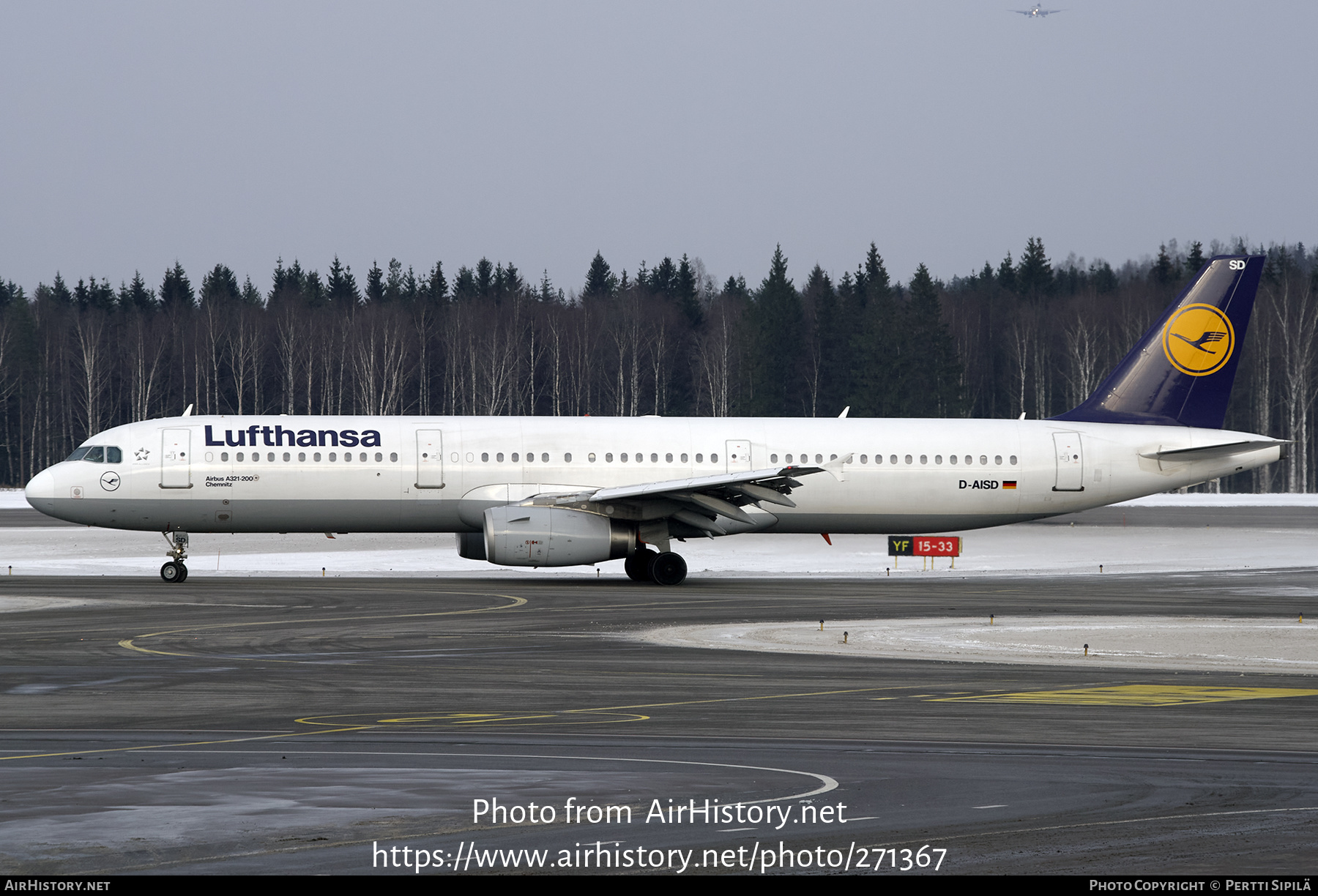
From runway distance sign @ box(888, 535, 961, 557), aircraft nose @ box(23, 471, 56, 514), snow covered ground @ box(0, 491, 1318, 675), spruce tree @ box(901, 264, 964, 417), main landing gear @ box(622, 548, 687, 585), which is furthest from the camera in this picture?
spruce tree @ box(901, 264, 964, 417)

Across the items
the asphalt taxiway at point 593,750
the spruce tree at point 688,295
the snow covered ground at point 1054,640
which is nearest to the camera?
the asphalt taxiway at point 593,750

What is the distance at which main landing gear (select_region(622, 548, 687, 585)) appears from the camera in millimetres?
32969

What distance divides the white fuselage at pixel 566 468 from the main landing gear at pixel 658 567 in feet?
5.02

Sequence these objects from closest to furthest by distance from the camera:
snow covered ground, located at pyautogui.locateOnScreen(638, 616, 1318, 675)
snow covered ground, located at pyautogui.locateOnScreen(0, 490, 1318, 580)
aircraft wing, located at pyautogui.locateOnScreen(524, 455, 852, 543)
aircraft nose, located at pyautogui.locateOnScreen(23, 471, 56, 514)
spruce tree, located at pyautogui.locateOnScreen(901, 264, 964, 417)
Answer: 1. snow covered ground, located at pyautogui.locateOnScreen(638, 616, 1318, 675)
2. aircraft wing, located at pyautogui.locateOnScreen(524, 455, 852, 543)
3. aircraft nose, located at pyautogui.locateOnScreen(23, 471, 56, 514)
4. snow covered ground, located at pyautogui.locateOnScreen(0, 490, 1318, 580)
5. spruce tree, located at pyautogui.locateOnScreen(901, 264, 964, 417)

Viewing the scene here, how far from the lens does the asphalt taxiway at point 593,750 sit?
8.52 m

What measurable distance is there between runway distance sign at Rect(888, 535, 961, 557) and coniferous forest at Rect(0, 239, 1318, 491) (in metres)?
60.3

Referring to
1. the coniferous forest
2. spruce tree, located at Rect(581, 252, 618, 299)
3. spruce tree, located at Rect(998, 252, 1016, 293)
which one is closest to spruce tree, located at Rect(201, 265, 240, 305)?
the coniferous forest

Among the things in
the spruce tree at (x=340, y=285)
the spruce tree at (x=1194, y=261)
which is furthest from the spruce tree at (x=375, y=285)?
the spruce tree at (x=1194, y=261)

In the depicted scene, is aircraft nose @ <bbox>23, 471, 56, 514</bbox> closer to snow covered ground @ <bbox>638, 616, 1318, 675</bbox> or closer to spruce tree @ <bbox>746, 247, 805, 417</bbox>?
snow covered ground @ <bbox>638, 616, 1318, 675</bbox>

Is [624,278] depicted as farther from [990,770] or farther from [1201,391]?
[990,770]

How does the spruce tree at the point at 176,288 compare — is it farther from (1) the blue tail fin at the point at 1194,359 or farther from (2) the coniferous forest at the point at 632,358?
(1) the blue tail fin at the point at 1194,359

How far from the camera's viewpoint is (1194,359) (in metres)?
37.1

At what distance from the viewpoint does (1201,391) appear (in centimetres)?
3712
